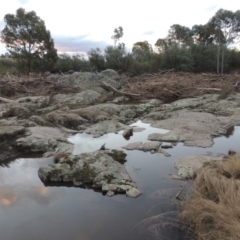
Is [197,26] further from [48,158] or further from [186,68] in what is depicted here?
[48,158]

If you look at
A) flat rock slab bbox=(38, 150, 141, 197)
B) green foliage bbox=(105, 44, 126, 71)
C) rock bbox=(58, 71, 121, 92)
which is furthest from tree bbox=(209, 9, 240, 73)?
flat rock slab bbox=(38, 150, 141, 197)

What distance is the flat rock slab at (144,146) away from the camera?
5.42 metres

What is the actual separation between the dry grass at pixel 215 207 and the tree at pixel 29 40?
2256 centimetres

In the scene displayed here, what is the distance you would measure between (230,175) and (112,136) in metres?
3.54

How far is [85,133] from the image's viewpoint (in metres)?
6.84

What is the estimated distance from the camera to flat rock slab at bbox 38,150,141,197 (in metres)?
3.76

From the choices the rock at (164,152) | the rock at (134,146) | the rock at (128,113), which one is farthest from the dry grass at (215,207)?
the rock at (128,113)

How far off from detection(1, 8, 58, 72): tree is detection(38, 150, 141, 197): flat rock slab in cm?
2096

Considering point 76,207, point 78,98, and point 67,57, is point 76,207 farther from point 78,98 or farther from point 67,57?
point 67,57

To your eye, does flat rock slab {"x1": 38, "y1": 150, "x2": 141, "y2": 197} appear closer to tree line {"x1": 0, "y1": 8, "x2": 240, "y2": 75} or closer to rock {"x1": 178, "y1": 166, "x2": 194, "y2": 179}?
rock {"x1": 178, "y1": 166, "x2": 194, "y2": 179}

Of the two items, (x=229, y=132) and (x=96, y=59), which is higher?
(x=96, y=59)

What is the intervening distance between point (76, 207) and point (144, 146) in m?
2.49

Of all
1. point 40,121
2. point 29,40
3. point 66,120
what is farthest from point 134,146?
point 29,40

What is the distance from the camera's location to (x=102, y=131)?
6.95 meters
